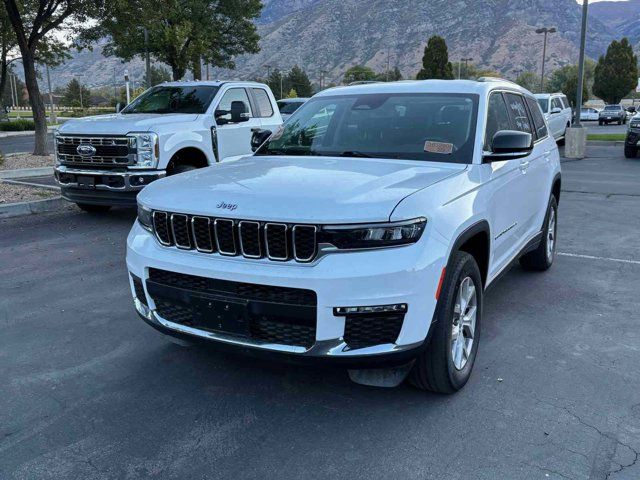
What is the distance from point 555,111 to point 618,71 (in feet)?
162

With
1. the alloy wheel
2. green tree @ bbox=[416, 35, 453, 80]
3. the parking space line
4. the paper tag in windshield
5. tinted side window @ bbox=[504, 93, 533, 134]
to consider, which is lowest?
the parking space line

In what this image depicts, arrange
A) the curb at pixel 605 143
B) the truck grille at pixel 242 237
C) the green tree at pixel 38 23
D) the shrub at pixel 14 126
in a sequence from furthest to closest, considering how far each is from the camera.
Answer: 1. the shrub at pixel 14 126
2. the curb at pixel 605 143
3. the green tree at pixel 38 23
4. the truck grille at pixel 242 237

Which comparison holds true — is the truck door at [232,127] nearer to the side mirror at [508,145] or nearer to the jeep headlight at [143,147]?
the jeep headlight at [143,147]

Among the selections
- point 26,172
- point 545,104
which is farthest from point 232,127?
point 545,104

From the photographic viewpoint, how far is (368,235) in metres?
2.97

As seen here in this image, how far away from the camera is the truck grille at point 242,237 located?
9.86 ft

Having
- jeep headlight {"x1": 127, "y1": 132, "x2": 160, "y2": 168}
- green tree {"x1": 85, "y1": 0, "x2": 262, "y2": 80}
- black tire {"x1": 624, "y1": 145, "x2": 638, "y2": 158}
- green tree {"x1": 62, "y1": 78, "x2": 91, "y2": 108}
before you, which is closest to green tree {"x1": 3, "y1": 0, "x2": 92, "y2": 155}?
green tree {"x1": 85, "y1": 0, "x2": 262, "y2": 80}

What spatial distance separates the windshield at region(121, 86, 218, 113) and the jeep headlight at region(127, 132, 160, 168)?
1307 millimetres

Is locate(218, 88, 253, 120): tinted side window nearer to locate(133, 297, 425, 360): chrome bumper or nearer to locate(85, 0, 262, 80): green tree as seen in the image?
locate(133, 297, 425, 360): chrome bumper

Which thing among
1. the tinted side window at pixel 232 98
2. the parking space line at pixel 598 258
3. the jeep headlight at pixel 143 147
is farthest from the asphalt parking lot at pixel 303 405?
the tinted side window at pixel 232 98

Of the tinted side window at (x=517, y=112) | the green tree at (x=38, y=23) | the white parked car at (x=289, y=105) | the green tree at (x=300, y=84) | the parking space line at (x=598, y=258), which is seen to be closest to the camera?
the tinted side window at (x=517, y=112)

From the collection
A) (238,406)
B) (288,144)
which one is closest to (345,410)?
(238,406)

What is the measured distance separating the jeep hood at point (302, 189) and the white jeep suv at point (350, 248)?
0.03ft

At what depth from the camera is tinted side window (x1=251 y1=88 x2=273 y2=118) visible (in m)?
10.4
